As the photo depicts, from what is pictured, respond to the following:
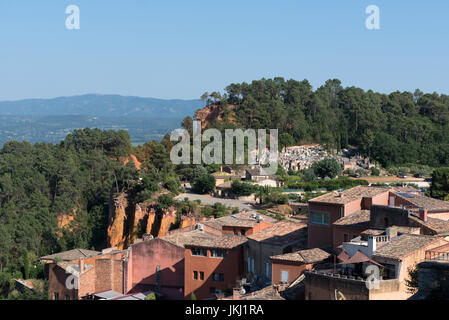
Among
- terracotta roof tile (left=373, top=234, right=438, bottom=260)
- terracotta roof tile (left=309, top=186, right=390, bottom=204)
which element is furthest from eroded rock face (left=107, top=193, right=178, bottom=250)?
terracotta roof tile (left=373, top=234, right=438, bottom=260)

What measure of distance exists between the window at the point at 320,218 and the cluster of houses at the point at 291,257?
0.03 metres

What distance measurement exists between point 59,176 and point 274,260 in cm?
3510

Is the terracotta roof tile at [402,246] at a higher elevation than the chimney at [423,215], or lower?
lower

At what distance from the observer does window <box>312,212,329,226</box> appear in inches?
833

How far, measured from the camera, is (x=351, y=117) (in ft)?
228

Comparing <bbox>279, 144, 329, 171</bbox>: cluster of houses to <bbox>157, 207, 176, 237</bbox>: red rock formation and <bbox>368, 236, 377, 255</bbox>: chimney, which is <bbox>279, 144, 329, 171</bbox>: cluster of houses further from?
<bbox>368, 236, 377, 255</bbox>: chimney

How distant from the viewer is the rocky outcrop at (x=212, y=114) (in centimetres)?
6550

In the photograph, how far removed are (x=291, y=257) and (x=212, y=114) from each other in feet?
162

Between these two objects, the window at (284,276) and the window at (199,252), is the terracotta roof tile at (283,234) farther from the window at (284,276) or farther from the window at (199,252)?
the window at (284,276)

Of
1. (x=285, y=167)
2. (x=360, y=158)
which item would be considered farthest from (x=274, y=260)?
(x=360, y=158)

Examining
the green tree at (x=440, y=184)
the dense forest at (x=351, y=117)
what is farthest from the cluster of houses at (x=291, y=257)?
the dense forest at (x=351, y=117)

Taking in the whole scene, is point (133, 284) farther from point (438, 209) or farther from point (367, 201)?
point (438, 209)
